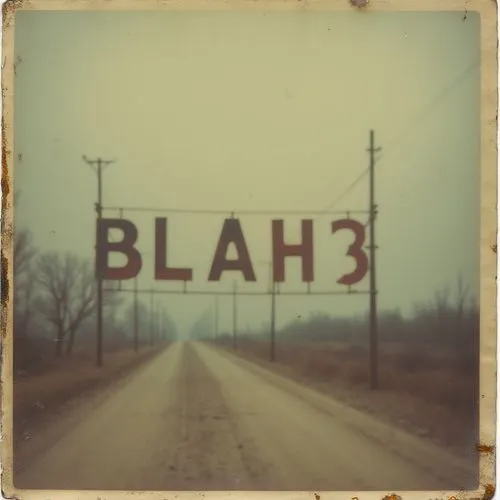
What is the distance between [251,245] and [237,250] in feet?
0.16

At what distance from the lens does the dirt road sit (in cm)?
209

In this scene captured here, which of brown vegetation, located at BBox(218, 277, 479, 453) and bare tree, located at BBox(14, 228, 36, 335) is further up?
bare tree, located at BBox(14, 228, 36, 335)

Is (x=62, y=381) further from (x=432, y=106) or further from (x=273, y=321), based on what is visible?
(x=432, y=106)

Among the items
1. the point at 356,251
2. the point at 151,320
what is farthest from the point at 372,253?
the point at 151,320

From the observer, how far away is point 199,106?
2170mm

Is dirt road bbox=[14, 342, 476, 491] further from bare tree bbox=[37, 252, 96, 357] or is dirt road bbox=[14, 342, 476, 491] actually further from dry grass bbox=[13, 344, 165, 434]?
bare tree bbox=[37, 252, 96, 357]

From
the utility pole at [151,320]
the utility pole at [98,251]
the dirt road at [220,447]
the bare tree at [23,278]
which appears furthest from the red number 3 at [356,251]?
the bare tree at [23,278]

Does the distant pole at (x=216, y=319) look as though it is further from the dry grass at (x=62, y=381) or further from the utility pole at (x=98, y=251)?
the utility pole at (x=98, y=251)

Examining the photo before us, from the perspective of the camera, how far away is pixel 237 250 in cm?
217

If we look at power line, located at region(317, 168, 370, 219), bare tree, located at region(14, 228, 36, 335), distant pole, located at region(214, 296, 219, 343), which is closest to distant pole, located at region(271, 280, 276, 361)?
distant pole, located at region(214, 296, 219, 343)

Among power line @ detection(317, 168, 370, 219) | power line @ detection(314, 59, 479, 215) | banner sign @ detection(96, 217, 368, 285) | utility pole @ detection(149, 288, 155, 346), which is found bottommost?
utility pole @ detection(149, 288, 155, 346)

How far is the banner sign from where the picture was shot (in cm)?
214

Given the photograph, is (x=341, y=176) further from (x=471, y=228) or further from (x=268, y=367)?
(x=268, y=367)

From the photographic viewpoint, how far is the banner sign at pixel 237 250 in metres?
2.14
